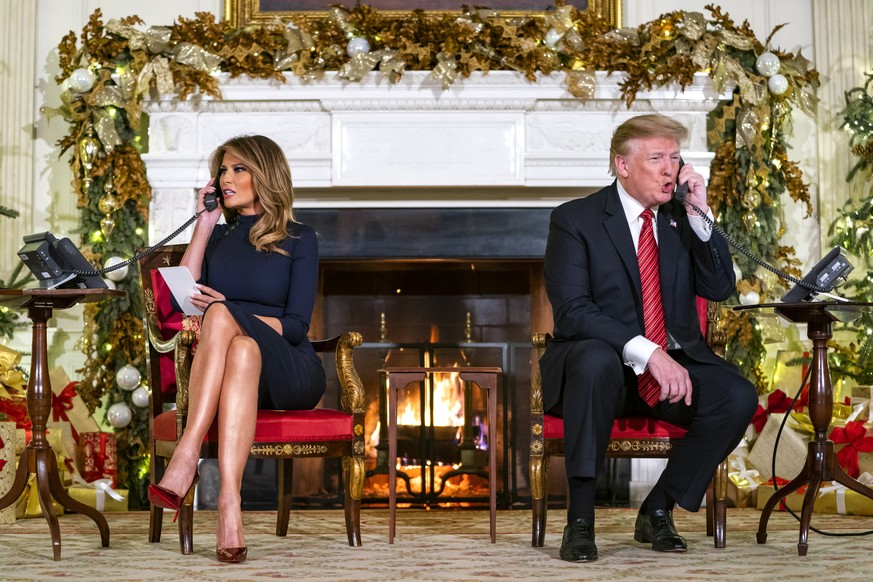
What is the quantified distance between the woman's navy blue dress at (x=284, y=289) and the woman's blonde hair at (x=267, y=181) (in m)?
0.05

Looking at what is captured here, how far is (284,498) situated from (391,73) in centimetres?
201

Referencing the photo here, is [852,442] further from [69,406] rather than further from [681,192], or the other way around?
[69,406]

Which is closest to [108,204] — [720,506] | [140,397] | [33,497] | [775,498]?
[140,397]

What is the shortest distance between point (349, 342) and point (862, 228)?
106 inches

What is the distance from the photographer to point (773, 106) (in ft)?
16.0

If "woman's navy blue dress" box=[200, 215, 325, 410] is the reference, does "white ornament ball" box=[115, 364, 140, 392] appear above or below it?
below

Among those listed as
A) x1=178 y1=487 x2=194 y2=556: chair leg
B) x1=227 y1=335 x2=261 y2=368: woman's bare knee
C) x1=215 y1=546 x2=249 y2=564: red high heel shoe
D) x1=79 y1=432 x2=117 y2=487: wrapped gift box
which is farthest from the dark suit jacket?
x1=79 y1=432 x2=117 y2=487: wrapped gift box

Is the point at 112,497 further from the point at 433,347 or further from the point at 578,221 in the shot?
the point at 578,221

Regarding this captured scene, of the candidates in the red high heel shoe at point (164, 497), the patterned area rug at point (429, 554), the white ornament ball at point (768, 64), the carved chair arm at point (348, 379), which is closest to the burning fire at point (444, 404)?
the patterned area rug at point (429, 554)

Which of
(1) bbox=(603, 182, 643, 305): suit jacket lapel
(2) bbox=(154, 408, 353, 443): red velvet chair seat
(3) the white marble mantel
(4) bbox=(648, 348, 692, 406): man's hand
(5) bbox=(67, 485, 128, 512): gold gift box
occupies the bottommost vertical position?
(5) bbox=(67, 485, 128, 512): gold gift box

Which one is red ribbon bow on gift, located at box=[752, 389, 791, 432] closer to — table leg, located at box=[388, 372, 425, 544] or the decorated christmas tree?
the decorated christmas tree

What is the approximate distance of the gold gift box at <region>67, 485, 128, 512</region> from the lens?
4586 millimetres

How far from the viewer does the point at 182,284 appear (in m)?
3.26

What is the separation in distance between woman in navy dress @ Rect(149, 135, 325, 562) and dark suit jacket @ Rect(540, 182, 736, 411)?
2.57ft
